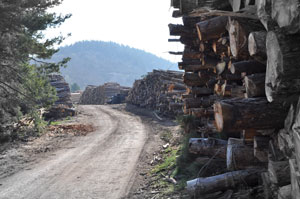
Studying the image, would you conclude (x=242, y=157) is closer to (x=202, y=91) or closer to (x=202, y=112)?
(x=202, y=112)

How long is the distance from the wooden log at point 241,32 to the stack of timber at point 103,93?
110ft

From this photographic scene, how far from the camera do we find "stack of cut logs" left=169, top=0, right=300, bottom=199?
2.81 m

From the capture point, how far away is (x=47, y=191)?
699 cm

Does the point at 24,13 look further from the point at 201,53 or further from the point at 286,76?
the point at 286,76

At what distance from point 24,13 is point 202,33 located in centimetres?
985

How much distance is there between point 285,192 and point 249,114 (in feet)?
3.27

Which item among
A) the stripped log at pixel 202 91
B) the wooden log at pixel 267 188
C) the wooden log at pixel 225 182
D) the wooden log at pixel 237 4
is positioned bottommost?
the wooden log at pixel 225 182

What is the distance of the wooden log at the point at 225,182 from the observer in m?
4.91

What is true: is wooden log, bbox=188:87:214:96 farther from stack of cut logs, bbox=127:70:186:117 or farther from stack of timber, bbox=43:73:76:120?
stack of timber, bbox=43:73:76:120

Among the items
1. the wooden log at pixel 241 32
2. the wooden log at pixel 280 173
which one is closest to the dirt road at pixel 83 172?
the wooden log at pixel 280 173

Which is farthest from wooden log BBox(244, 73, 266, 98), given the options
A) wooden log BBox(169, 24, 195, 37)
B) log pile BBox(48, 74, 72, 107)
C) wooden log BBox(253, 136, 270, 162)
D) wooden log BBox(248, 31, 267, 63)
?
log pile BBox(48, 74, 72, 107)

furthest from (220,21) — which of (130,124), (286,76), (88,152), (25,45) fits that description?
(130,124)

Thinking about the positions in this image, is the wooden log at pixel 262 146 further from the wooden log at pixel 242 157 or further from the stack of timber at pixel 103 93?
the stack of timber at pixel 103 93

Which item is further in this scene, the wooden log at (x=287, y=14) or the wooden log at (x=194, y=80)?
the wooden log at (x=194, y=80)
